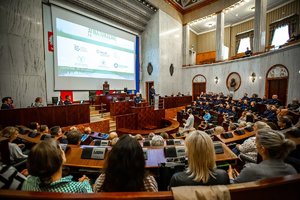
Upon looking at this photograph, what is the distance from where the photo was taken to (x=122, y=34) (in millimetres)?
Result: 9734

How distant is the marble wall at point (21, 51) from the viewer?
5371mm

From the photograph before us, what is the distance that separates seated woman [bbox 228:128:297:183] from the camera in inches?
41.9

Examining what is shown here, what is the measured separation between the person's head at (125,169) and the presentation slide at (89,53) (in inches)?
287

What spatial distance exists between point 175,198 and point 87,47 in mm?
8212

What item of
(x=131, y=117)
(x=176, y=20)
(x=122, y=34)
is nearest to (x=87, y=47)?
(x=122, y=34)

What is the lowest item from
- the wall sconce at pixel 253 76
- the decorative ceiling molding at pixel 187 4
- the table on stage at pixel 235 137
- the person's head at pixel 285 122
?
the table on stage at pixel 235 137

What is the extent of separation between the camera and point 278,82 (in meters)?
7.10

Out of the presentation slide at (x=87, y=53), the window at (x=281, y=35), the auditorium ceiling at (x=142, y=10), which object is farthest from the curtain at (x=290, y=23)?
the presentation slide at (x=87, y=53)

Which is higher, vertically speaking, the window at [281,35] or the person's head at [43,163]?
the window at [281,35]

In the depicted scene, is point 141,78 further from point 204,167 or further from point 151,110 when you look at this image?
point 204,167

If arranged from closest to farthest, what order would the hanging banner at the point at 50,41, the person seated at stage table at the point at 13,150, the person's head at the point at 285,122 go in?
the person seated at stage table at the point at 13,150 < the person's head at the point at 285,122 < the hanging banner at the point at 50,41

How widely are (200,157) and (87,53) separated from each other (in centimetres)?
788

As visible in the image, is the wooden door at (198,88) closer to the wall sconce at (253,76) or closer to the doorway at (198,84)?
the doorway at (198,84)

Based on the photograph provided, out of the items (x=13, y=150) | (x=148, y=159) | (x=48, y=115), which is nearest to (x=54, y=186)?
(x=148, y=159)
